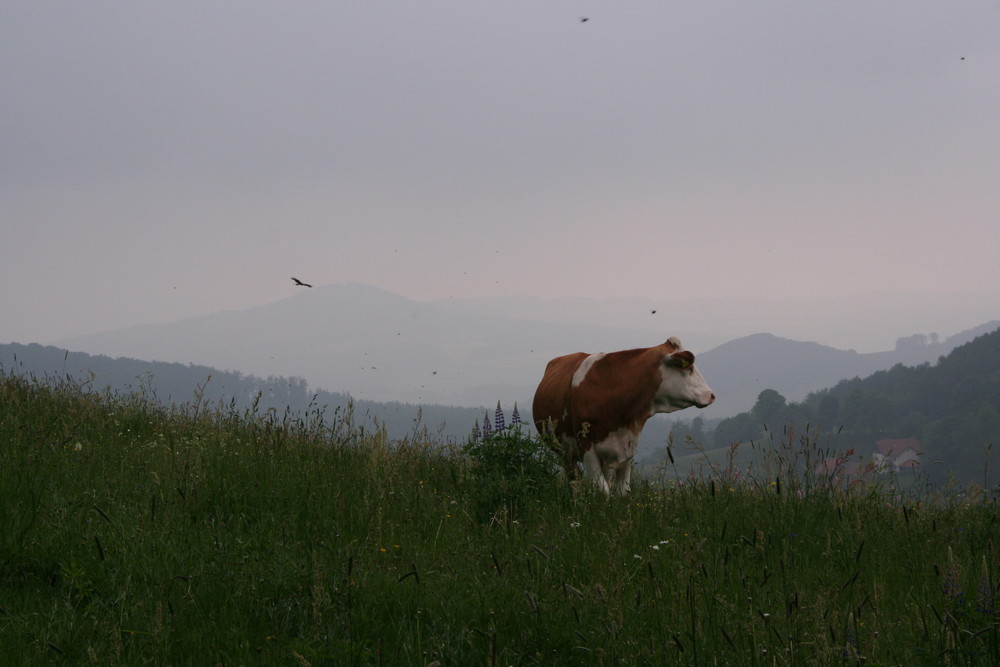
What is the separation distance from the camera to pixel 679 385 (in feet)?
26.8

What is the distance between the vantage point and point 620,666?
3.35 meters

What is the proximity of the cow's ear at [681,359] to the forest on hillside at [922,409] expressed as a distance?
130153 millimetres

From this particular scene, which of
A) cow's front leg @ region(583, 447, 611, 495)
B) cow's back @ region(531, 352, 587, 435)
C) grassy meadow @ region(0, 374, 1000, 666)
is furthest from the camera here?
cow's back @ region(531, 352, 587, 435)

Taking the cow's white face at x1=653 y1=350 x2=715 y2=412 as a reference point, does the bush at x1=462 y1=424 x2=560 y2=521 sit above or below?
below

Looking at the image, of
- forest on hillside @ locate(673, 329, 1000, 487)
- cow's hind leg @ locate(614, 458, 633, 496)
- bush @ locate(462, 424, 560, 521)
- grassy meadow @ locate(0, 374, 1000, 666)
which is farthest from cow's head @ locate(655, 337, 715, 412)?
forest on hillside @ locate(673, 329, 1000, 487)

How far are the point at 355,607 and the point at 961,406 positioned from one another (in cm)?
15939

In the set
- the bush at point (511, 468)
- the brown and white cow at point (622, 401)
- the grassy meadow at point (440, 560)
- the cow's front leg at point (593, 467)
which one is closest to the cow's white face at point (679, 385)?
the brown and white cow at point (622, 401)

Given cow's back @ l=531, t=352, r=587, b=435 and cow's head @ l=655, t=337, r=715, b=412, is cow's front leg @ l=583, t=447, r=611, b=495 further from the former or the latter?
cow's head @ l=655, t=337, r=715, b=412

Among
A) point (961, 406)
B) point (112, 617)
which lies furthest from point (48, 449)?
point (961, 406)

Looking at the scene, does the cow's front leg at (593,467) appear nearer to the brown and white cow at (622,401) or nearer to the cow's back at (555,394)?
the brown and white cow at (622,401)

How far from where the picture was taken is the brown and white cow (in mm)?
8109

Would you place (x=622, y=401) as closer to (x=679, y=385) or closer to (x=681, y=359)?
(x=679, y=385)

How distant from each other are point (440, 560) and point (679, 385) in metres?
4.10

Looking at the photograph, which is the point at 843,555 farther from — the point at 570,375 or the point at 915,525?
the point at 570,375
